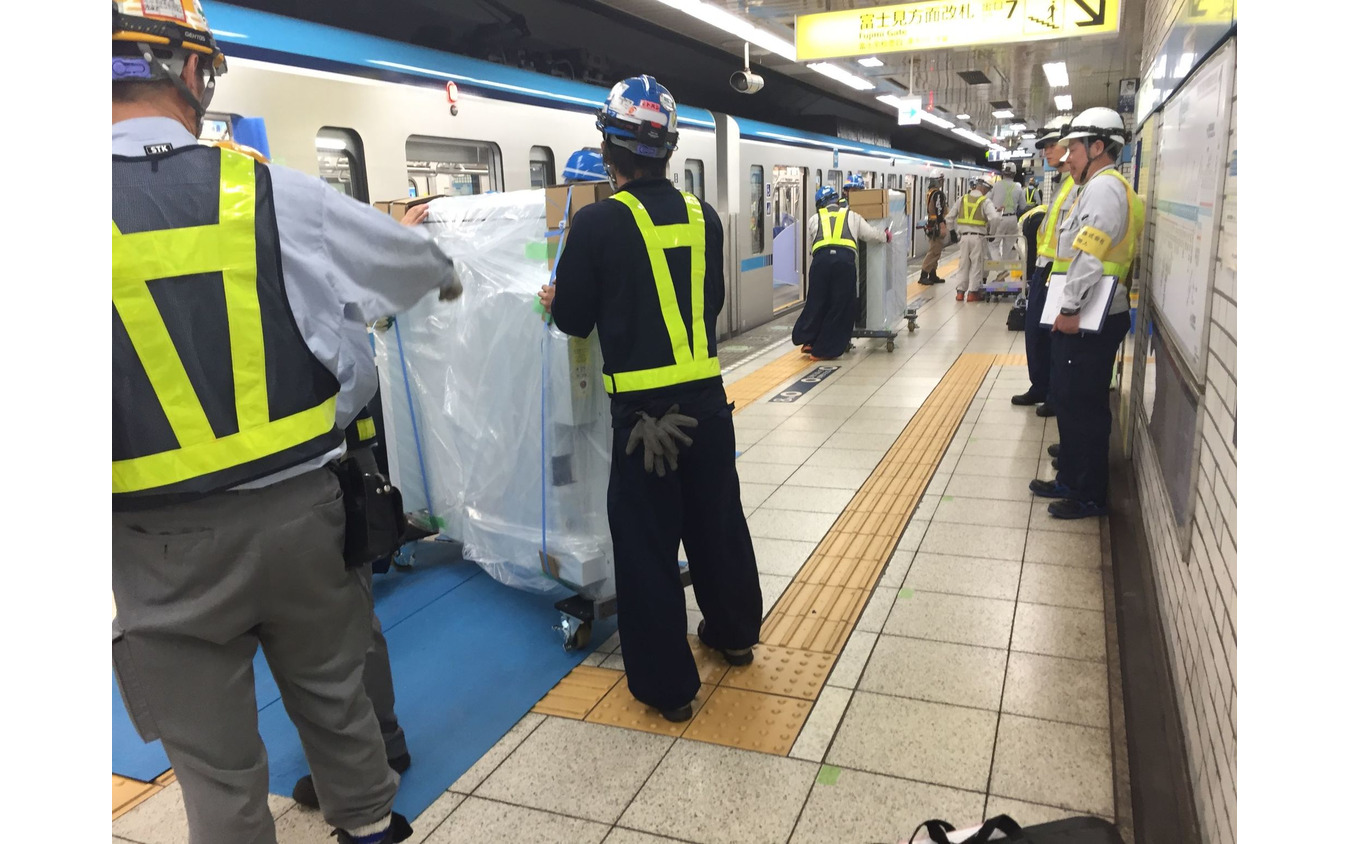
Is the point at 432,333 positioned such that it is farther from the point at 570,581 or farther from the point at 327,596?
the point at 327,596

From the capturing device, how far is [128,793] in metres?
2.34

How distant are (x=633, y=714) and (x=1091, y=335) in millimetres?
2631

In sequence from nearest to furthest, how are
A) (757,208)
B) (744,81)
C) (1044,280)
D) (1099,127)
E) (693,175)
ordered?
(1099,127), (1044,280), (693,175), (744,81), (757,208)

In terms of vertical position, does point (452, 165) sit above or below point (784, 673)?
above

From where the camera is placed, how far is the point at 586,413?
2.81m

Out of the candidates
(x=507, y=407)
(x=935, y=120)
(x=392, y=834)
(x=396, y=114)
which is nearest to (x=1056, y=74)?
(x=935, y=120)

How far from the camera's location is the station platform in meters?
2.12

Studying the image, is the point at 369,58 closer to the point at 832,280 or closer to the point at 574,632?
the point at 574,632

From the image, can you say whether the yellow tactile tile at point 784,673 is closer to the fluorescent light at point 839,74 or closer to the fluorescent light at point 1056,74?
the fluorescent light at point 839,74

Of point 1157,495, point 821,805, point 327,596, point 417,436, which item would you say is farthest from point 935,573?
point 327,596

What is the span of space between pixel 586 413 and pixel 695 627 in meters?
0.93

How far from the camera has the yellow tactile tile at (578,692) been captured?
2.62 m

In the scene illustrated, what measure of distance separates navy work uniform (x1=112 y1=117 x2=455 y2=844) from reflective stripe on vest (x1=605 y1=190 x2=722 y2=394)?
30.8 inches

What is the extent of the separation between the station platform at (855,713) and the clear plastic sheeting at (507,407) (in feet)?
1.41
